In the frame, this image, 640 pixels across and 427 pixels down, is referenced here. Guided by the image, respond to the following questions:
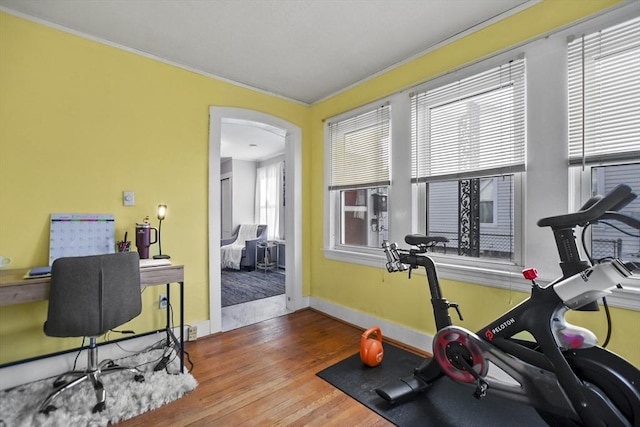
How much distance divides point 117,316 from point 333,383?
61.5 inches

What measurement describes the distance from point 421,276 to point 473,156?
1.12m

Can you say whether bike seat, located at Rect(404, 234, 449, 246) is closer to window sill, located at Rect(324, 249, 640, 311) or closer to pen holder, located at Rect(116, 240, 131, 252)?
window sill, located at Rect(324, 249, 640, 311)

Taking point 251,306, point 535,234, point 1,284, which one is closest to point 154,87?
point 1,284

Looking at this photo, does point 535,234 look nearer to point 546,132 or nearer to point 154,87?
point 546,132

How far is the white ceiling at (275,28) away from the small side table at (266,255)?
410cm

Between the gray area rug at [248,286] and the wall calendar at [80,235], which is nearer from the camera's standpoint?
the wall calendar at [80,235]

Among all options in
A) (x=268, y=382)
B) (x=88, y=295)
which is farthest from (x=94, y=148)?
(x=268, y=382)

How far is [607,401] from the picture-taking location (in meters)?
1.31

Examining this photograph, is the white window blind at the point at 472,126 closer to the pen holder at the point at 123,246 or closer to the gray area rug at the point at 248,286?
the pen holder at the point at 123,246

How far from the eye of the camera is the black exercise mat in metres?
1.76

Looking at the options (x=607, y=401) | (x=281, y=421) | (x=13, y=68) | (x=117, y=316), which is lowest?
(x=281, y=421)

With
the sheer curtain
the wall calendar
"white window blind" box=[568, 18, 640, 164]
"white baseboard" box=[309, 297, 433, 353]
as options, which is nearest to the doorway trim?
"white baseboard" box=[309, 297, 433, 353]

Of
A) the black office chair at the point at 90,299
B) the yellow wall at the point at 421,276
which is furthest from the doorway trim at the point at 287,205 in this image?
the black office chair at the point at 90,299

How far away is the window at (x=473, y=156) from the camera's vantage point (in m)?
2.18
